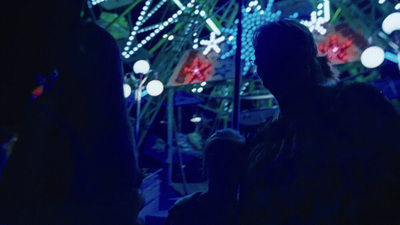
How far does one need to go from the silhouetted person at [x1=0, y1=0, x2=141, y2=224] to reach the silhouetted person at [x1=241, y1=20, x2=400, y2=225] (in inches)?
22.5

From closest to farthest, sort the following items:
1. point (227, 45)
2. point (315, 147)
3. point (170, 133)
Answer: point (315, 147) → point (227, 45) → point (170, 133)

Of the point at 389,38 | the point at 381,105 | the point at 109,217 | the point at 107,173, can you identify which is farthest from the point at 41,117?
the point at 389,38

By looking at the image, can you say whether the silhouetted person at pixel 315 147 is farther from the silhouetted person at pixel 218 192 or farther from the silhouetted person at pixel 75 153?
the silhouetted person at pixel 75 153

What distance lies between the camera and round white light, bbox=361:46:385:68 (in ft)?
17.1

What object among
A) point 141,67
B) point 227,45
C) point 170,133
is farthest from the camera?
point 170,133

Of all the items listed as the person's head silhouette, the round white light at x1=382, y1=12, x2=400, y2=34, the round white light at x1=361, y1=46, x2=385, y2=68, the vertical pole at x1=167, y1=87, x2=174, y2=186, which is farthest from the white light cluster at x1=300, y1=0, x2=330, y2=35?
the person's head silhouette

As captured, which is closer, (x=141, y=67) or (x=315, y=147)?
(x=315, y=147)

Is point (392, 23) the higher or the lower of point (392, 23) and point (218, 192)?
the higher

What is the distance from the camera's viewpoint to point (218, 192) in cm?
120

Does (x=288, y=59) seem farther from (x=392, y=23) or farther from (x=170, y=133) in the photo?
(x=170, y=133)

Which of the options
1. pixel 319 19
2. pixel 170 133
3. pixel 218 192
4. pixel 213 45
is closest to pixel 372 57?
pixel 319 19

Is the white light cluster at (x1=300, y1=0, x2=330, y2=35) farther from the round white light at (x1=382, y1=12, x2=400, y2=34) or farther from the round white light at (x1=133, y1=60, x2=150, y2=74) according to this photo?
the round white light at (x1=133, y1=60, x2=150, y2=74)

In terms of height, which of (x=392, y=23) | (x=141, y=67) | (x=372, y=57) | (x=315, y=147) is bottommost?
(x=315, y=147)

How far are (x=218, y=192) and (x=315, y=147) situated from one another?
1.45 feet
